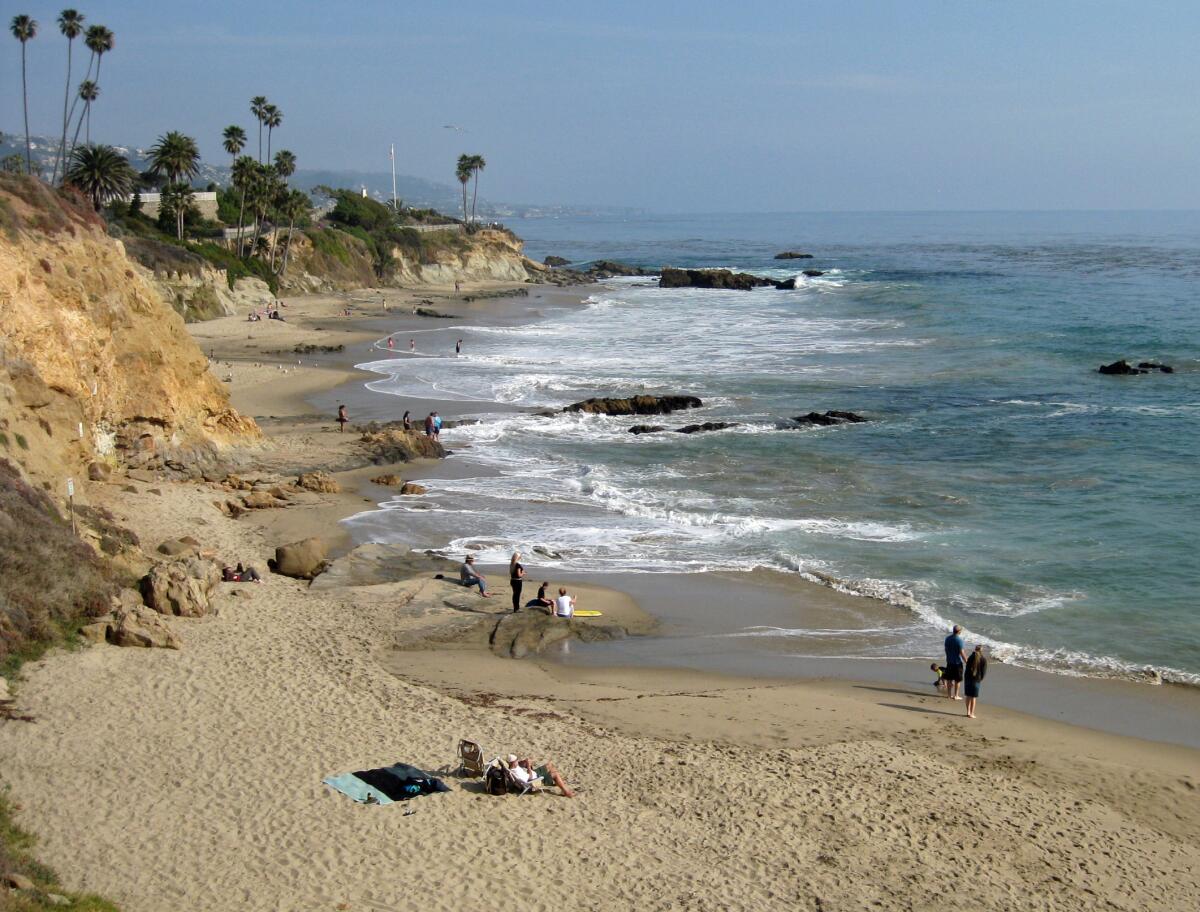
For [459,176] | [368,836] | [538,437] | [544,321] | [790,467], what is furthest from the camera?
[459,176]

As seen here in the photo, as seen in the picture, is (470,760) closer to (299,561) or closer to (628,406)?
(299,561)

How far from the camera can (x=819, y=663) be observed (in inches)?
606

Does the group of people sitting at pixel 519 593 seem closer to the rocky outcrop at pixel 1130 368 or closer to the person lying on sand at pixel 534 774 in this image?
the person lying on sand at pixel 534 774

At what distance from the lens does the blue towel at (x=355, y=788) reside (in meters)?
10.5

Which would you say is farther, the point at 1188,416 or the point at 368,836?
the point at 1188,416

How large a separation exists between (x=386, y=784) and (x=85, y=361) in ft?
45.0

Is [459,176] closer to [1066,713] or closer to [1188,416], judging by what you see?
[1188,416]

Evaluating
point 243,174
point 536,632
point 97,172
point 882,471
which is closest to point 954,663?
point 536,632

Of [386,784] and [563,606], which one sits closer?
[386,784]

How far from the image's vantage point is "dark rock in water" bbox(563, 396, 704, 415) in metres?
33.6

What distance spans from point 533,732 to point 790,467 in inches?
616

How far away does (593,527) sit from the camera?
21844mm

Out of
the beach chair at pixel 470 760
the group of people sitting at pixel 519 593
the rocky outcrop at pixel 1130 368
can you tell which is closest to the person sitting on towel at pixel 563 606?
the group of people sitting at pixel 519 593

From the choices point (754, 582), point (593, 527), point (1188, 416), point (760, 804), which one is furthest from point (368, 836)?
point (1188, 416)
